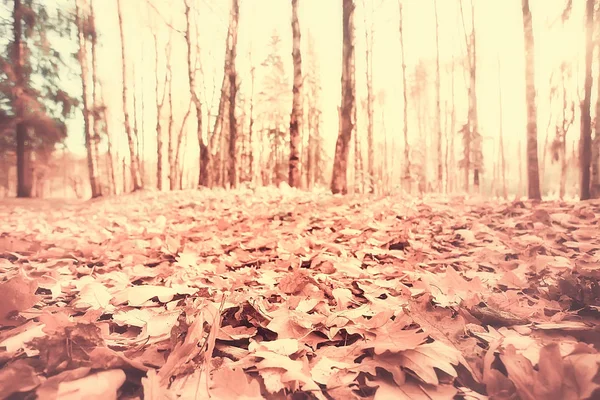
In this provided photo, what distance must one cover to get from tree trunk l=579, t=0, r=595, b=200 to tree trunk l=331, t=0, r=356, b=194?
3904 millimetres

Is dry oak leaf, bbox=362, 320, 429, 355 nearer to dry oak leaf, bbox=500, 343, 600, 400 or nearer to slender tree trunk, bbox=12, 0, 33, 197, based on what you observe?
dry oak leaf, bbox=500, 343, 600, 400

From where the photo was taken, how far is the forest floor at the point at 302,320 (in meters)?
0.73

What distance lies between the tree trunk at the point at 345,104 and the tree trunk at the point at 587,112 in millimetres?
3904

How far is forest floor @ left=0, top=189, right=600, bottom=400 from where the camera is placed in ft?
2.40

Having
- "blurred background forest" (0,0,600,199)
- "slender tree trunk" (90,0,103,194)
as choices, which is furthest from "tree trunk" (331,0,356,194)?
"slender tree trunk" (90,0,103,194)

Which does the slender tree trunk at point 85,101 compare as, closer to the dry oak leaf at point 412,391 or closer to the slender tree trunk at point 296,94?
the slender tree trunk at point 296,94

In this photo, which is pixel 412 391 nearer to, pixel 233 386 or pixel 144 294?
pixel 233 386

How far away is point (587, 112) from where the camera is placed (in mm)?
5238

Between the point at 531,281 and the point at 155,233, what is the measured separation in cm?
264

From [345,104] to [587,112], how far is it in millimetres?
4063

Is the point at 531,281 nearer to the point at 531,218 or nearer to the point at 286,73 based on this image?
the point at 531,218

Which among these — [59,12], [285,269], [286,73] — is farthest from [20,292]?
[286,73]

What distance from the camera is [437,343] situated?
86cm

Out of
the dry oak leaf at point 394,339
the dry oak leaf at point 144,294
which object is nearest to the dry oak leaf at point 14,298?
the dry oak leaf at point 144,294
